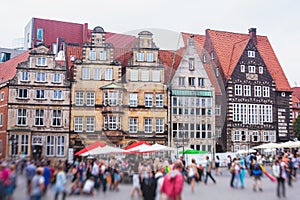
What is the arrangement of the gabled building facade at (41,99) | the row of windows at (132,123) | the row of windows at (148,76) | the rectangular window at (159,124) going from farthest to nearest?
the rectangular window at (159,124), the gabled building facade at (41,99), the row of windows at (132,123), the row of windows at (148,76)

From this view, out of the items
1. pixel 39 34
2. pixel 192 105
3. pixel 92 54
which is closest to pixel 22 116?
pixel 92 54

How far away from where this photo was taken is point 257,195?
8.22 metres

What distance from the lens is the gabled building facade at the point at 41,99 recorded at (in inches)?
1070

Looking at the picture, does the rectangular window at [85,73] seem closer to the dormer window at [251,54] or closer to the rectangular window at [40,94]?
the rectangular window at [40,94]

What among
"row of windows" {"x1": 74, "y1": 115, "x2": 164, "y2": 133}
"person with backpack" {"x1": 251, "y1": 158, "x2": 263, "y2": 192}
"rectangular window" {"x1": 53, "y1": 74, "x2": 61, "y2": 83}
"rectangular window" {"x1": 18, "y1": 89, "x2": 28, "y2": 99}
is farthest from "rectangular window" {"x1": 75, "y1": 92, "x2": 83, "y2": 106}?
"person with backpack" {"x1": 251, "y1": 158, "x2": 263, "y2": 192}

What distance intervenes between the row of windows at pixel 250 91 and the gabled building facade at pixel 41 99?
41.4 ft

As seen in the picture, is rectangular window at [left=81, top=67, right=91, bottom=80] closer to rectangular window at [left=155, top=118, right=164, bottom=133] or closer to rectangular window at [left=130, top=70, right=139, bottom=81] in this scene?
rectangular window at [left=130, top=70, right=139, bottom=81]

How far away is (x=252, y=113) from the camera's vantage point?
34.7 m

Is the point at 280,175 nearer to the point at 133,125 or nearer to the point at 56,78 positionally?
the point at 133,125

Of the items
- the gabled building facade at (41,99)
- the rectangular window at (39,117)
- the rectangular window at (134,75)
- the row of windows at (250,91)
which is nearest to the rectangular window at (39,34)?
the gabled building facade at (41,99)

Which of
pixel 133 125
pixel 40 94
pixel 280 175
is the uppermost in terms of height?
pixel 40 94

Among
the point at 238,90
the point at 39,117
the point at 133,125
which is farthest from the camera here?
the point at 238,90

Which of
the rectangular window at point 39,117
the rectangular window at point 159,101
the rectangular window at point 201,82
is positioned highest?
the rectangular window at point 201,82

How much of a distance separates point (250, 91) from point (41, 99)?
1516 cm
